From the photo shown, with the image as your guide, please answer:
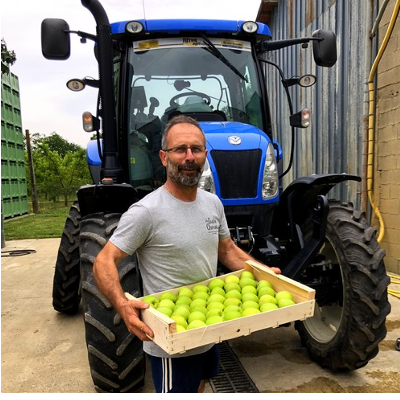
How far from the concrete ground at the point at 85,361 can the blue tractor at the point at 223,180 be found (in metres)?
0.17

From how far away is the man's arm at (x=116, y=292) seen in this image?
1755 mm

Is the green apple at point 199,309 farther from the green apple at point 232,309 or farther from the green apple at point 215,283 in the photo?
the green apple at point 215,283

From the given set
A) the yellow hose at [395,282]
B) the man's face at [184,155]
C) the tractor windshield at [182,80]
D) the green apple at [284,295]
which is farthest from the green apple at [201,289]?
the yellow hose at [395,282]

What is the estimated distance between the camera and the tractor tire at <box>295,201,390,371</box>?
2.89 metres

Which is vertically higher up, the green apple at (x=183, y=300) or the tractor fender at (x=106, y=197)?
the tractor fender at (x=106, y=197)

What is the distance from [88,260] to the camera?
9.02 feet

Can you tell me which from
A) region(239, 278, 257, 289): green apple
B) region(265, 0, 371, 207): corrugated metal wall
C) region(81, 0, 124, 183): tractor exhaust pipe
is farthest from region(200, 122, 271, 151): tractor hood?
region(265, 0, 371, 207): corrugated metal wall

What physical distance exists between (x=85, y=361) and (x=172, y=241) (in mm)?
1979

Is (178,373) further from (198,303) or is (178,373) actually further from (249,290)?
(249,290)

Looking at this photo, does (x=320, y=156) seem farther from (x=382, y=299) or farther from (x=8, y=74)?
(x=8, y=74)

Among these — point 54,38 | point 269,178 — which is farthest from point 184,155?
point 54,38

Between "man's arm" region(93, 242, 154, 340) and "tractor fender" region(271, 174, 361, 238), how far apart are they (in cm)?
177

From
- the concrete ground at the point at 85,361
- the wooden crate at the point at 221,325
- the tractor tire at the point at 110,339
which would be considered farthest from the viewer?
the concrete ground at the point at 85,361

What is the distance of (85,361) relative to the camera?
343 cm
